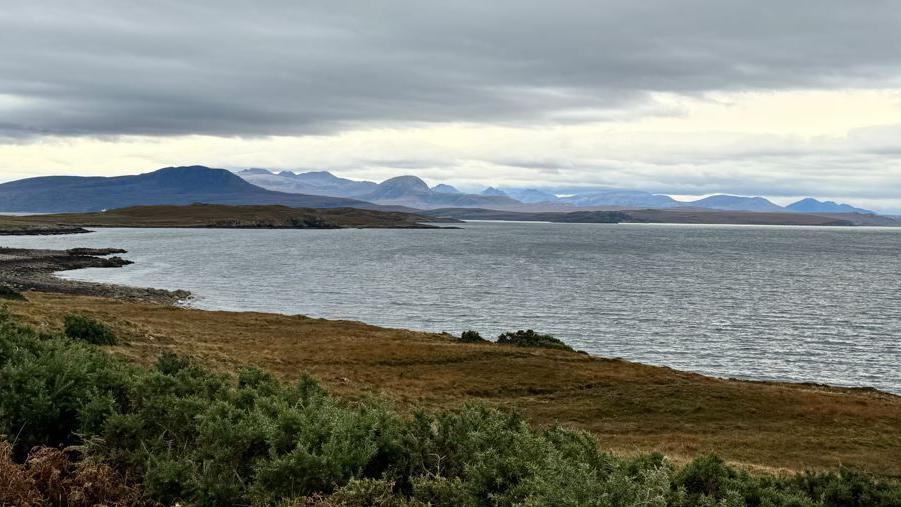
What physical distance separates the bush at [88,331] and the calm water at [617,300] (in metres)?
38.9

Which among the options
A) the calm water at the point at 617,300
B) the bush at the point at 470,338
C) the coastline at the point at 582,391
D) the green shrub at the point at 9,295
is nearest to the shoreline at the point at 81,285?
the bush at the point at 470,338

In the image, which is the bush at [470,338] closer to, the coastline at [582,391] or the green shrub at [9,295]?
the coastline at [582,391]

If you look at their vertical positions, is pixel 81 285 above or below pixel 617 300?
above

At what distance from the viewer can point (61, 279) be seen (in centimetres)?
9356

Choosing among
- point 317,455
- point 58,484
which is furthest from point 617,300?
point 58,484

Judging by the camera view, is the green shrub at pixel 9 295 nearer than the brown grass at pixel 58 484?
No

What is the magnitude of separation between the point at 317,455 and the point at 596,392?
30504mm

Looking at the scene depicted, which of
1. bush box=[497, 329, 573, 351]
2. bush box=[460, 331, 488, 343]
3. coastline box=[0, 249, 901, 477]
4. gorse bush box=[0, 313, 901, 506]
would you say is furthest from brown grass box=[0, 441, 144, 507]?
bush box=[460, 331, 488, 343]

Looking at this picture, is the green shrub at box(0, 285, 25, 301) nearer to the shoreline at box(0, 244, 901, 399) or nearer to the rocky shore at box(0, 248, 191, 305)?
the rocky shore at box(0, 248, 191, 305)

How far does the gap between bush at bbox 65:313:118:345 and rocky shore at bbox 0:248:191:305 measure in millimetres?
29163

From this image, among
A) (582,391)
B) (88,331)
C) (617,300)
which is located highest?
(88,331)

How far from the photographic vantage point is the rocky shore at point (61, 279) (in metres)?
79.6

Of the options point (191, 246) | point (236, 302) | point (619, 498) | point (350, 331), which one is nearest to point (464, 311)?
point (350, 331)

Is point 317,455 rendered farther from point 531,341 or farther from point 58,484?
point 531,341
